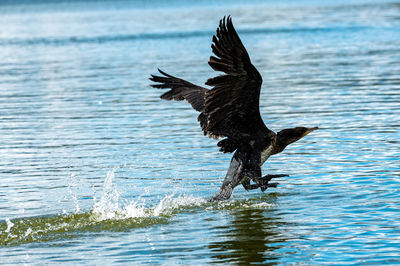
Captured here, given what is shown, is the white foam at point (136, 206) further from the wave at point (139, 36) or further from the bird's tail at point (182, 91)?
the wave at point (139, 36)

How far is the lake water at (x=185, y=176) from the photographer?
9195mm

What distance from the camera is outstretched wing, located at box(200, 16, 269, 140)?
9.48m

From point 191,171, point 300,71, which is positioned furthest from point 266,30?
point 191,171

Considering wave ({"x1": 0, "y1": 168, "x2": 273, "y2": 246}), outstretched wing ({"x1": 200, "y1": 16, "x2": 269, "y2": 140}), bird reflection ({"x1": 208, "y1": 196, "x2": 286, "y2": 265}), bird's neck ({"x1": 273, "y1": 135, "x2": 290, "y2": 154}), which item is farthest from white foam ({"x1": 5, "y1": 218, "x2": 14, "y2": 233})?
bird's neck ({"x1": 273, "y1": 135, "x2": 290, "y2": 154})

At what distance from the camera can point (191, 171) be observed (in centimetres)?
1307

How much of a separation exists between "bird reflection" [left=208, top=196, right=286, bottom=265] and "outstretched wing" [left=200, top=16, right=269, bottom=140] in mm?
1050

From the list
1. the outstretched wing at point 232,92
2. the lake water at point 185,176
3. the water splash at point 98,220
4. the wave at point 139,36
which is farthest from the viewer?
the wave at point 139,36

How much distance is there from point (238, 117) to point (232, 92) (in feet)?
1.85

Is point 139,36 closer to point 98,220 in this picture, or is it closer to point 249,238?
point 98,220

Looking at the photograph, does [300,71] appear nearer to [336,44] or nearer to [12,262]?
[336,44]

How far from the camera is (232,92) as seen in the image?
997 centimetres

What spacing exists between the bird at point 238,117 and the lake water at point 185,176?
519 mm

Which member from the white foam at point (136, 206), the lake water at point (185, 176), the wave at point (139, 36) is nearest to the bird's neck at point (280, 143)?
the lake water at point (185, 176)

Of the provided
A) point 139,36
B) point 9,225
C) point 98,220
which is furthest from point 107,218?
point 139,36
